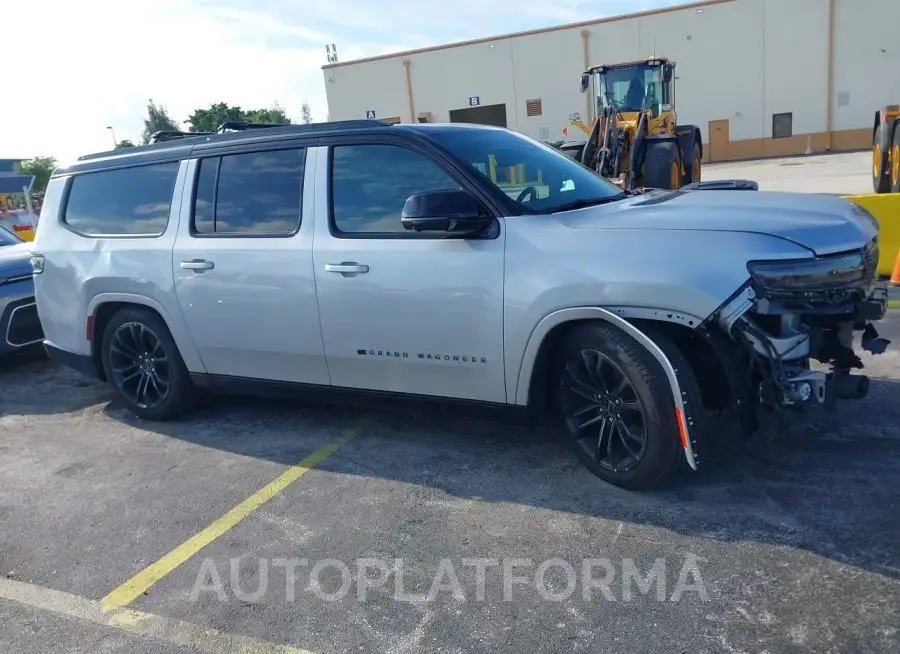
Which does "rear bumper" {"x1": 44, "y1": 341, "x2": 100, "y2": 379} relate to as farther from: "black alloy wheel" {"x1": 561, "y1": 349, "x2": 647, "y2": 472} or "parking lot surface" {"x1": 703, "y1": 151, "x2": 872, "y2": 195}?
"parking lot surface" {"x1": 703, "y1": 151, "x2": 872, "y2": 195}

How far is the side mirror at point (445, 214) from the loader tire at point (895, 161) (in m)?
12.2

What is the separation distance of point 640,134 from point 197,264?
978cm

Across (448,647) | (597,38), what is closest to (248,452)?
(448,647)

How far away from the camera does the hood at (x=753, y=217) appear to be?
3.21 m

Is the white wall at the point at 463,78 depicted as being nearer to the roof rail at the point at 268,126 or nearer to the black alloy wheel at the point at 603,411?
the roof rail at the point at 268,126

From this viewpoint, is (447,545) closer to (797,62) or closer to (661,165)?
(661,165)

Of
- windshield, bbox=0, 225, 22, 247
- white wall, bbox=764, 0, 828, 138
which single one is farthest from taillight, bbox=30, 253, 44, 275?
white wall, bbox=764, 0, 828, 138

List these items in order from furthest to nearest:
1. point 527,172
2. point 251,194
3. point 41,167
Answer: point 41,167
point 251,194
point 527,172

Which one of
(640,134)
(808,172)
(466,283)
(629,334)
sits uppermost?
(640,134)

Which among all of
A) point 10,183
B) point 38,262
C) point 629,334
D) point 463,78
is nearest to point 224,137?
point 38,262

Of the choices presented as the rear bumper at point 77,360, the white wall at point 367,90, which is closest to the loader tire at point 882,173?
the rear bumper at point 77,360

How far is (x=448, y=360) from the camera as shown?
388cm

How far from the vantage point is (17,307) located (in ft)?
22.6

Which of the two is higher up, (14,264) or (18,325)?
(14,264)
